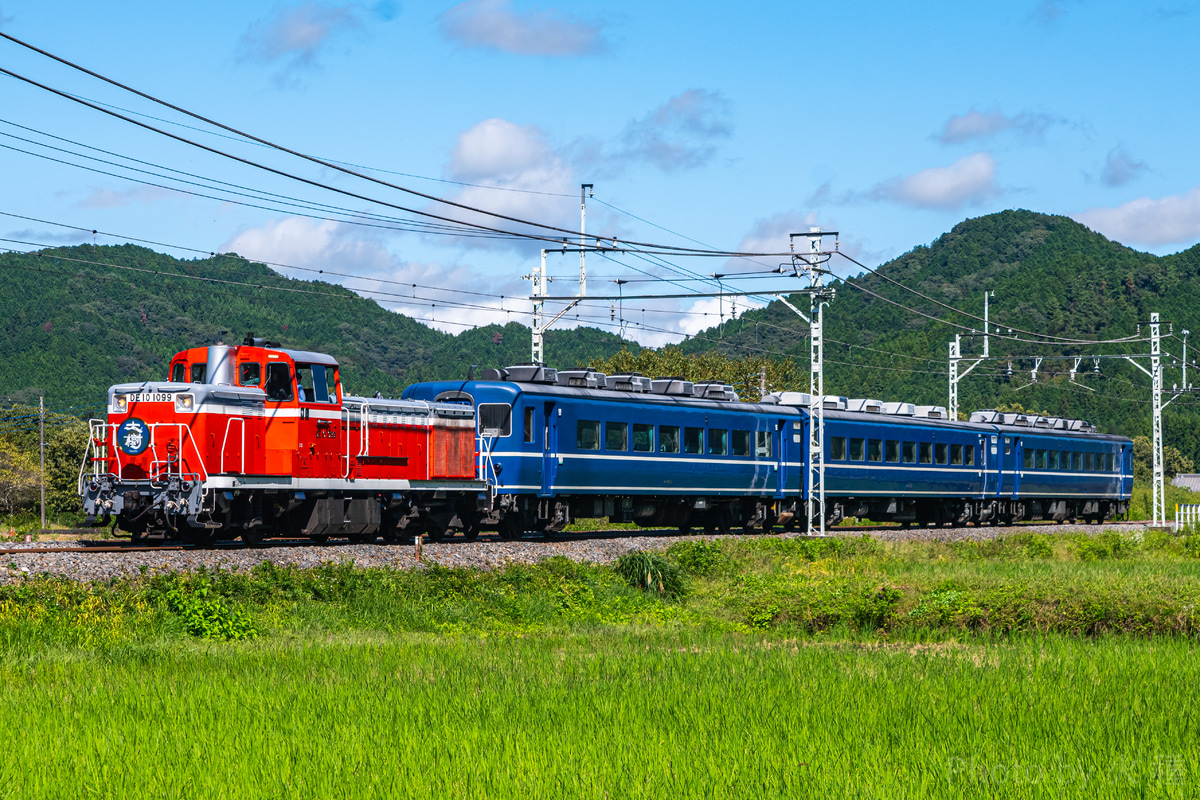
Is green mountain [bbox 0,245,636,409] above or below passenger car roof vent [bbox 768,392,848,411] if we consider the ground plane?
above

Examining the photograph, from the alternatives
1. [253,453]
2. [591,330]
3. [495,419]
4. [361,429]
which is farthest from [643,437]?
[591,330]

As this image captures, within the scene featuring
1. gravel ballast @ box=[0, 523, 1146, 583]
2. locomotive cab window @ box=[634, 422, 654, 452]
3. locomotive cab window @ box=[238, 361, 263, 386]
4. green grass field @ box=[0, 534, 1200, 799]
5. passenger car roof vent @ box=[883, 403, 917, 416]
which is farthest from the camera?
passenger car roof vent @ box=[883, 403, 917, 416]

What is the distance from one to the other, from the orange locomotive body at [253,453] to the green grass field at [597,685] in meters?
3.79

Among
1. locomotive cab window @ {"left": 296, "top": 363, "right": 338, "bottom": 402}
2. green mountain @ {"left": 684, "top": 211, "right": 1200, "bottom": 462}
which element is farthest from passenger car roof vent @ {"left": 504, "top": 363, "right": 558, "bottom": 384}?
green mountain @ {"left": 684, "top": 211, "right": 1200, "bottom": 462}

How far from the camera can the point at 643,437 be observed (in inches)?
1289

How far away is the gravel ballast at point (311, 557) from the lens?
1891 centimetres

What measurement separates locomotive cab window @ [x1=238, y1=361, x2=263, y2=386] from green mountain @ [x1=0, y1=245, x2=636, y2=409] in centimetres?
8790

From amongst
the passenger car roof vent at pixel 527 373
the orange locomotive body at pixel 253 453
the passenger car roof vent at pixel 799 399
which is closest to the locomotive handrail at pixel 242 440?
the orange locomotive body at pixel 253 453

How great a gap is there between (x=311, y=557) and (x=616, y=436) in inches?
460

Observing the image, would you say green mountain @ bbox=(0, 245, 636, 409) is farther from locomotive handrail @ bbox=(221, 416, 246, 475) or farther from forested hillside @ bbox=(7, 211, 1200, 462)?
locomotive handrail @ bbox=(221, 416, 246, 475)

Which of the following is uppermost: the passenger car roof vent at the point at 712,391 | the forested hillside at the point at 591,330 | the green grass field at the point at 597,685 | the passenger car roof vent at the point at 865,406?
the forested hillside at the point at 591,330

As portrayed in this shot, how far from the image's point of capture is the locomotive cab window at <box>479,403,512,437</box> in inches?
1147

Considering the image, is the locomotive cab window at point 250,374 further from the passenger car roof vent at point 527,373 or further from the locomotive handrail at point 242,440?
the passenger car roof vent at point 527,373

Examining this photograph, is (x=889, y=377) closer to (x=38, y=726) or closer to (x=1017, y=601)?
(x=1017, y=601)
